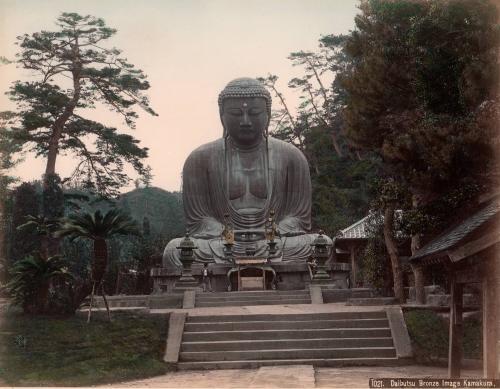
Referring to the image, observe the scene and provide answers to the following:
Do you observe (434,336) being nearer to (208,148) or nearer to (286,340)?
(286,340)

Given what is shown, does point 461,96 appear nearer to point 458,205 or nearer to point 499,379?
point 458,205

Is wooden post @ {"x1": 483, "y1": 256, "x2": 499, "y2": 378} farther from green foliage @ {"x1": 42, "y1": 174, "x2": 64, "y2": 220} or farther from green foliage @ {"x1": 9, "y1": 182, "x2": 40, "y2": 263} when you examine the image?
green foliage @ {"x1": 9, "y1": 182, "x2": 40, "y2": 263}

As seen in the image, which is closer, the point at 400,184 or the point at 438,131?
the point at 438,131

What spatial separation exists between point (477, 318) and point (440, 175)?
2.27 meters

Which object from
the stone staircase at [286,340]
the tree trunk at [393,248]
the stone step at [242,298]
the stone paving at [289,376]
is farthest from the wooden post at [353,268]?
the stone paving at [289,376]

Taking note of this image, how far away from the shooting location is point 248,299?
1580cm

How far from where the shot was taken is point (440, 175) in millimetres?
11445

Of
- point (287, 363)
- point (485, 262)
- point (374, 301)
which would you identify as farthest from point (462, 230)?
point (374, 301)

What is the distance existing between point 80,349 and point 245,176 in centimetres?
1139

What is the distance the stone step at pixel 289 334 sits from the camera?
12.0 m

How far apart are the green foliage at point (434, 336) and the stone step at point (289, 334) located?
0.48 meters

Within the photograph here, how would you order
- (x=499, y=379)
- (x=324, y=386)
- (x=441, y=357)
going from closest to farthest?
(x=499, y=379) < (x=324, y=386) < (x=441, y=357)

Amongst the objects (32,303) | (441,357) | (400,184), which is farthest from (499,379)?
(32,303)

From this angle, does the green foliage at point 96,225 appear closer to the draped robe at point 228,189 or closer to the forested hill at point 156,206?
the draped robe at point 228,189
